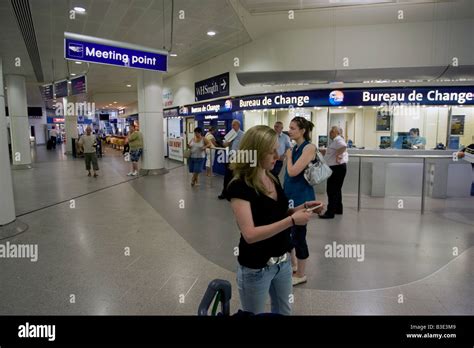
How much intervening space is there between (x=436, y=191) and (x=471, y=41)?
3722mm

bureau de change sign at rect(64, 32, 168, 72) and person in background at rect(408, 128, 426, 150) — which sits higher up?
bureau de change sign at rect(64, 32, 168, 72)

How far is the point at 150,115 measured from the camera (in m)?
10.3

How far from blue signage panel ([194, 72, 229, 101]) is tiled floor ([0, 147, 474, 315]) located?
16.3 ft

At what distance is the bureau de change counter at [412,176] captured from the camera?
6965mm

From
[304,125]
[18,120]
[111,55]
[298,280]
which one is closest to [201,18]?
[111,55]

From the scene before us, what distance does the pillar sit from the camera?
1279 cm

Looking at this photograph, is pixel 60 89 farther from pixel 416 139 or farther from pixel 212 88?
pixel 416 139

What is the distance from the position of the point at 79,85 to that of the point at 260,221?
400 inches

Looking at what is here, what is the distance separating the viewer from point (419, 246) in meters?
4.15

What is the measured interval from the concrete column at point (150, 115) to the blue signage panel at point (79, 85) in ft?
5.33

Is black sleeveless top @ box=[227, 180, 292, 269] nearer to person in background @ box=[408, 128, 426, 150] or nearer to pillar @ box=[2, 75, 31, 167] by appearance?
person in background @ box=[408, 128, 426, 150]

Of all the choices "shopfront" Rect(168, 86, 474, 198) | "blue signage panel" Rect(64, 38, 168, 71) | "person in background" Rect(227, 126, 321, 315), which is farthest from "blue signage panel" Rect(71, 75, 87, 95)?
"person in background" Rect(227, 126, 321, 315)

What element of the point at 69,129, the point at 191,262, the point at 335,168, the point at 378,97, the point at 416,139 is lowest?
the point at 191,262

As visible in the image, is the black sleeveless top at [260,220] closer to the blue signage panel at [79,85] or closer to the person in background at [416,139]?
the person in background at [416,139]
